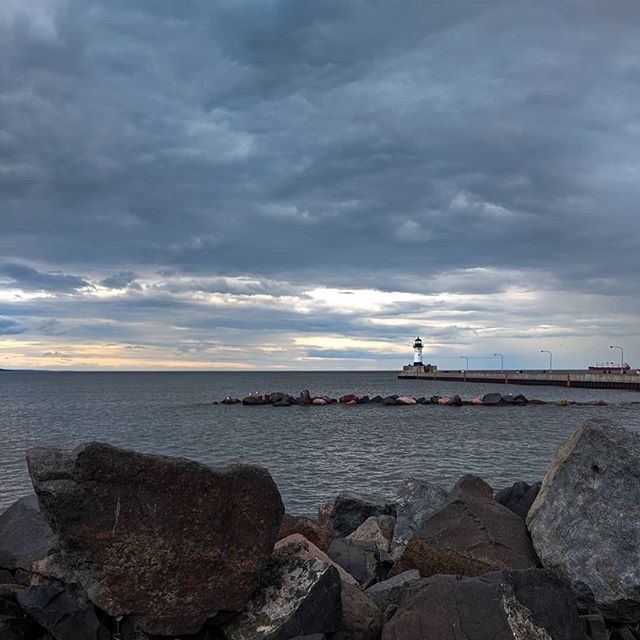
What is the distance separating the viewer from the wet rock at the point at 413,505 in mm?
11844

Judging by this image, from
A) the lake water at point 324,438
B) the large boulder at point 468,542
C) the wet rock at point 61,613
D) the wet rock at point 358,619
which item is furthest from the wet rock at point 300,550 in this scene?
the lake water at point 324,438

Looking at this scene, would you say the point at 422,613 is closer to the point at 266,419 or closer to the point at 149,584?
the point at 149,584

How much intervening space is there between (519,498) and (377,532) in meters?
3.00

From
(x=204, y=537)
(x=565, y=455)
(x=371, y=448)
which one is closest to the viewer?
(x=204, y=537)

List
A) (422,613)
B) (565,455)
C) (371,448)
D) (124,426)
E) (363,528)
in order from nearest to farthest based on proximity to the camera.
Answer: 1. (422,613)
2. (565,455)
3. (363,528)
4. (371,448)
5. (124,426)

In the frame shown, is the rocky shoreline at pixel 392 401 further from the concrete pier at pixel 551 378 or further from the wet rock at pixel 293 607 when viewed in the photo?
the wet rock at pixel 293 607

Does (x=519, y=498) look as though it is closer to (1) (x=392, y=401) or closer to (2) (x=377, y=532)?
(2) (x=377, y=532)

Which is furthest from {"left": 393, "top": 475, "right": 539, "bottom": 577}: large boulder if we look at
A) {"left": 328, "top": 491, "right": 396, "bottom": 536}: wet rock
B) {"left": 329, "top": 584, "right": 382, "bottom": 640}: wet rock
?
{"left": 328, "top": 491, "right": 396, "bottom": 536}: wet rock

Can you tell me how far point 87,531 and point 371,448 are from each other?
31.6 m

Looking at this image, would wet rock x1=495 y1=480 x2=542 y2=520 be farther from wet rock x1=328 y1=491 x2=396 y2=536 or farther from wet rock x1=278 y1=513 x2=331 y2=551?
wet rock x1=328 y1=491 x2=396 y2=536

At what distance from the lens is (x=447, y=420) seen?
5894cm

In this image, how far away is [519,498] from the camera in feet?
38.0

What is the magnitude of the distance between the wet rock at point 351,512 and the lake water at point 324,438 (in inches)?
162

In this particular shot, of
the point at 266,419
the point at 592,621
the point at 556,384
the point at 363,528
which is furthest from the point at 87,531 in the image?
the point at 556,384
